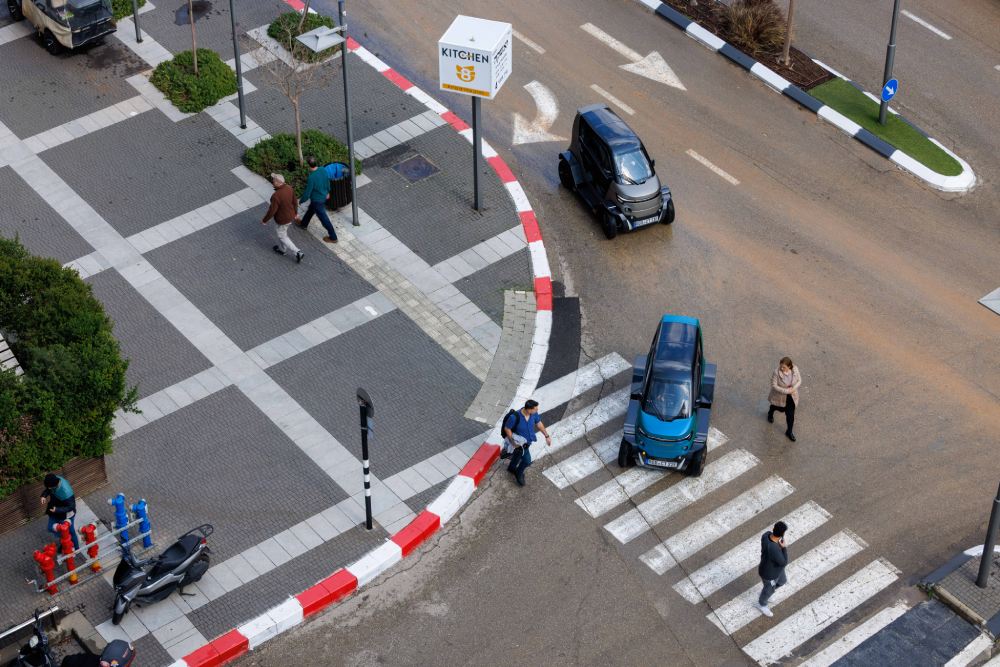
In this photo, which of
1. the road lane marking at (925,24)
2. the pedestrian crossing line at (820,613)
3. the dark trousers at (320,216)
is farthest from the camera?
the road lane marking at (925,24)

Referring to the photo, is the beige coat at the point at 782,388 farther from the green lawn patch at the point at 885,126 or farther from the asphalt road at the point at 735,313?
the green lawn patch at the point at 885,126

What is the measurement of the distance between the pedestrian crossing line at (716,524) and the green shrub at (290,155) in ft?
33.8

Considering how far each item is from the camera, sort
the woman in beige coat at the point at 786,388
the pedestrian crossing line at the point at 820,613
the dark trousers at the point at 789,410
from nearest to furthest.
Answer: the pedestrian crossing line at the point at 820,613 < the woman in beige coat at the point at 786,388 < the dark trousers at the point at 789,410

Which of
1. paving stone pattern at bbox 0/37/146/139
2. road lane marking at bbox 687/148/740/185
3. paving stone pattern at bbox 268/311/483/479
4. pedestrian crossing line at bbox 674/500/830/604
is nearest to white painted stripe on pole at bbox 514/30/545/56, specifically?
road lane marking at bbox 687/148/740/185

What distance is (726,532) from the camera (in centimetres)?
2095

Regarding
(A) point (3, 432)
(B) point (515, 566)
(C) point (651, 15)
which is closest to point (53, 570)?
(A) point (3, 432)

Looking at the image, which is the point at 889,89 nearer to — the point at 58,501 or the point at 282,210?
the point at 282,210

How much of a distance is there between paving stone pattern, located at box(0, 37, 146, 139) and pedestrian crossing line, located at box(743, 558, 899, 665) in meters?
17.9

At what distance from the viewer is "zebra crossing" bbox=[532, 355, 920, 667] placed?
19672mm

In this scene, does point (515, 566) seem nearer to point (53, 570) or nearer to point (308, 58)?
point (53, 570)

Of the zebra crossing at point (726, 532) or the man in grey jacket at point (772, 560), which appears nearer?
the man in grey jacket at point (772, 560)

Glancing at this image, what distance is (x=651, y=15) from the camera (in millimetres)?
32281

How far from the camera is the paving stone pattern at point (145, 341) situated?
23.1m

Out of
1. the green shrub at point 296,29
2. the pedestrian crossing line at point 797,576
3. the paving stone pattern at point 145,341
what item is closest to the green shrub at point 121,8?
the green shrub at point 296,29
